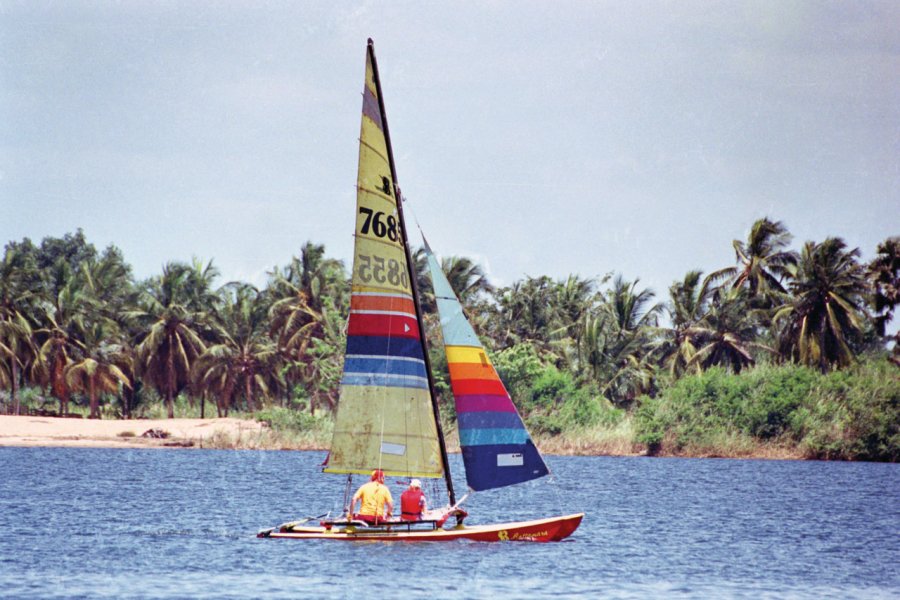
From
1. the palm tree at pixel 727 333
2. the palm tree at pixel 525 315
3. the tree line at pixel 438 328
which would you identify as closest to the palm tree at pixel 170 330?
the tree line at pixel 438 328

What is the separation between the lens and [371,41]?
31.8 metres

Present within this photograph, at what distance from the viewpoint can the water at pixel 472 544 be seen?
28.5 meters

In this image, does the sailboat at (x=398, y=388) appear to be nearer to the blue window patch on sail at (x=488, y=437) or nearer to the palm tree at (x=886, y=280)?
the blue window patch on sail at (x=488, y=437)

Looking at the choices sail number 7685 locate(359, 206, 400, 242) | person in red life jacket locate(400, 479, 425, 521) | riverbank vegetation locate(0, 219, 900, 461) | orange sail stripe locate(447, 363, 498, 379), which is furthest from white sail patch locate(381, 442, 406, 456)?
riverbank vegetation locate(0, 219, 900, 461)

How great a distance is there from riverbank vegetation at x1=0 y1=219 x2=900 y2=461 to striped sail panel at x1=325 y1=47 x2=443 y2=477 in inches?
1856

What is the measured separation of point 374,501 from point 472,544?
3.48 metres

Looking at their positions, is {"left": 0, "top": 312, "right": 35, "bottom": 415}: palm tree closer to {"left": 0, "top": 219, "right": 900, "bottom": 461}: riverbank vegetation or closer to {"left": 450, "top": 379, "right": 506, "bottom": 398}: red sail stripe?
{"left": 0, "top": 219, "right": 900, "bottom": 461}: riverbank vegetation

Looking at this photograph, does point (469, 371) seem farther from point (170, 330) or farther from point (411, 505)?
point (170, 330)

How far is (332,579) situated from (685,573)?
887cm

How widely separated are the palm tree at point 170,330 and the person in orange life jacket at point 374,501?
2801 inches

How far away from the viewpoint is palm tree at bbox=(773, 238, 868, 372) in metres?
81.9

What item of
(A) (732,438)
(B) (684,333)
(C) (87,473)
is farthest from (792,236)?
(C) (87,473)

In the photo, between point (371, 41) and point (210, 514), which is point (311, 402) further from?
point (371, 41)

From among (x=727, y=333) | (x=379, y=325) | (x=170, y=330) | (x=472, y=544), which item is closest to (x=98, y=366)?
(x=170, y=330)
